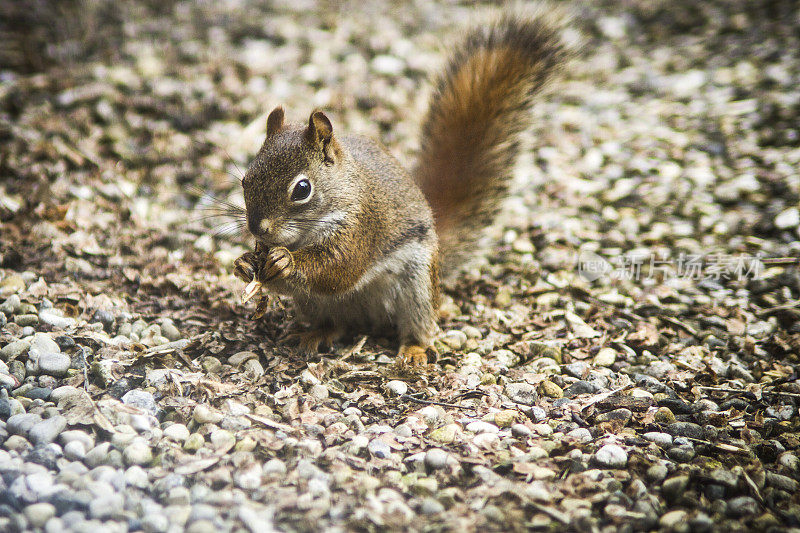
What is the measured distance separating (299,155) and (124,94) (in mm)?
2484

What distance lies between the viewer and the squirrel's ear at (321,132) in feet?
7.23

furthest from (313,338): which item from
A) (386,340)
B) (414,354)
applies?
(414,354)

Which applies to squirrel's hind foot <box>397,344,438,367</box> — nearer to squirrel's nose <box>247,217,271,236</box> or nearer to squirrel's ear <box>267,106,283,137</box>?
squirrel's nose <box>247,217,271,236</box>

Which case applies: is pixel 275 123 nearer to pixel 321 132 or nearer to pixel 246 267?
pixel 321 132

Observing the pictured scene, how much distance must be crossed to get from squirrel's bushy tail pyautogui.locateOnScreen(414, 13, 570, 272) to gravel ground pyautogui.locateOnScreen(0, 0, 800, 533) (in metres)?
0.20

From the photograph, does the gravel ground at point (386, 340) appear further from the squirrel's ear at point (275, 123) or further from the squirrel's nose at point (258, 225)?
the squirrel's ear at point (275, 123)

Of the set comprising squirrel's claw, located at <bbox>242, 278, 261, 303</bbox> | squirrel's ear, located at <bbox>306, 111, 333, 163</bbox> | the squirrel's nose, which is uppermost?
squirrel's ear, located at <bbox>306, 111, 333, 163</bbox>

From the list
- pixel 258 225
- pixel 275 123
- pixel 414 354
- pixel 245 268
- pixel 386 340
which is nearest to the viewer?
pixel 258 225

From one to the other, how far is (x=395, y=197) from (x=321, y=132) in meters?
0.49

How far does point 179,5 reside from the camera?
17.1 feet

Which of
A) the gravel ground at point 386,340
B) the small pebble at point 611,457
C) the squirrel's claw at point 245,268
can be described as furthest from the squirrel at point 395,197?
the small pebble at point 611,457

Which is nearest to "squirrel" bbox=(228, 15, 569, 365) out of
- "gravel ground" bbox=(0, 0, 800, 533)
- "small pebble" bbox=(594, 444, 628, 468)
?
"gravel ground" bbox=(0, 0, 800, 533)

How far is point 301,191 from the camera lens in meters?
2.21

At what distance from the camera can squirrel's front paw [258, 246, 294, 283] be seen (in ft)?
7.13
